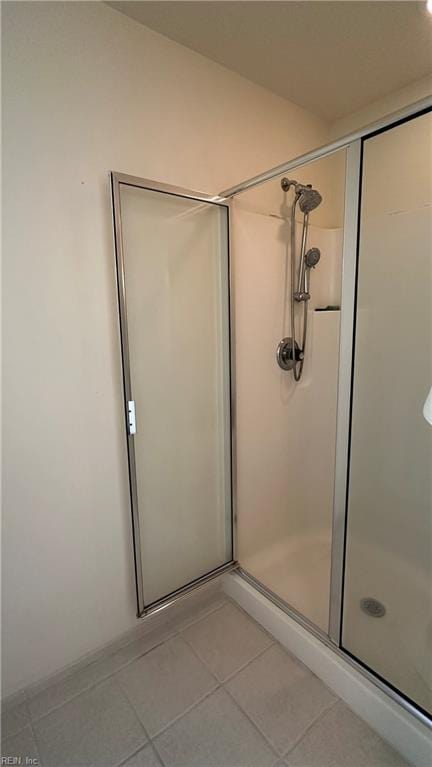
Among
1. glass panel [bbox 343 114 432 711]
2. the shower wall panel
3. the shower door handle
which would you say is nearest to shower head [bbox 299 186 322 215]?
the shower wall panel

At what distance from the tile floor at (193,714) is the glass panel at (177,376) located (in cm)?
30

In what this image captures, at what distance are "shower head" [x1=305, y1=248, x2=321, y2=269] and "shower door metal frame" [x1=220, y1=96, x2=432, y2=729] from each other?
0.58m

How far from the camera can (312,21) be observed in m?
1.30

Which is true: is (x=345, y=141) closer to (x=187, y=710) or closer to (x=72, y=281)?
(x=72, y=281)

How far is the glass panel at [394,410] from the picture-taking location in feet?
5.24

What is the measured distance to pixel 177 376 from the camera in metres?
1.62

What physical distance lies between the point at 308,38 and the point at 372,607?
240cm

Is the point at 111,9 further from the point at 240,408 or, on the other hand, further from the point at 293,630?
the point at 293,630

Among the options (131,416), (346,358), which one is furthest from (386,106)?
(131,416)

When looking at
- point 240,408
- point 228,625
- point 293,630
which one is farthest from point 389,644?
point 240,408

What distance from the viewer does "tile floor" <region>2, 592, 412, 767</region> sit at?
1.19 m

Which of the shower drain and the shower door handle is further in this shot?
the shower drain

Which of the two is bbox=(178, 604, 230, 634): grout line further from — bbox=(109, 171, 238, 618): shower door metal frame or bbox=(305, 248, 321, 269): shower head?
bbox=(305, 248, 321, 269): shower head

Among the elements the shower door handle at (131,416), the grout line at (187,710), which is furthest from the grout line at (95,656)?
the shower door handle at (131,416)
